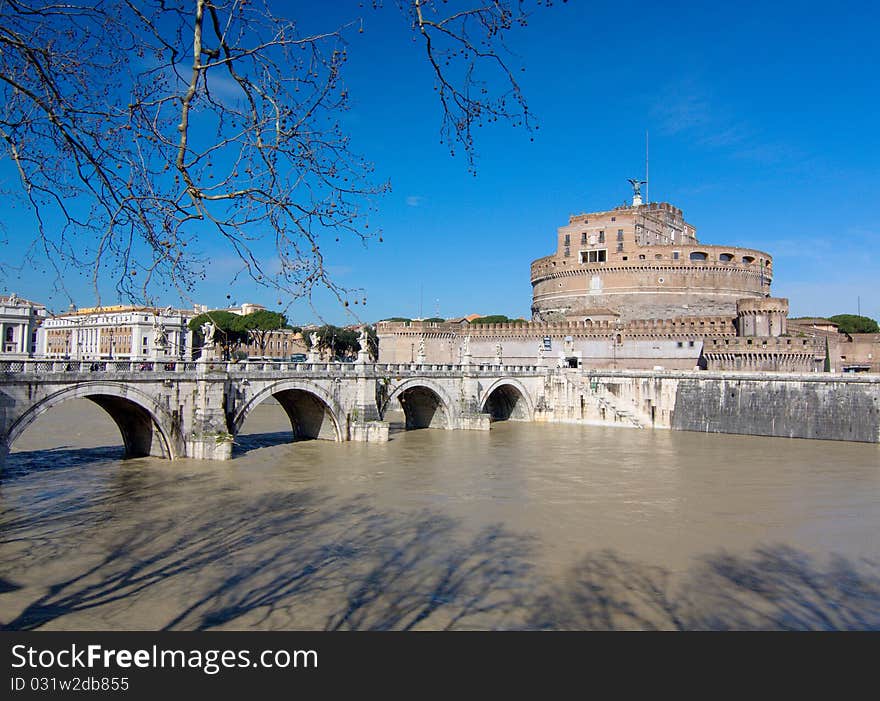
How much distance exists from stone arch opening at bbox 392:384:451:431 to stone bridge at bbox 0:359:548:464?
0.06m

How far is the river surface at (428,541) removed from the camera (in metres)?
12.3

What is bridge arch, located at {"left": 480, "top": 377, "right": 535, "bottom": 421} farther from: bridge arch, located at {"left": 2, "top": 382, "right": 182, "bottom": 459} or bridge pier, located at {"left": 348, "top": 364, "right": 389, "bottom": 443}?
bridge arch, located at {"left": 2, "top": 382, "right": 182, "bottom": 459}

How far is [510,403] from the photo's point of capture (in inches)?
1937

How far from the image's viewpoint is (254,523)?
716 inches

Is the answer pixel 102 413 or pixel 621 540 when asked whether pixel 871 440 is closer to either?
pixel 621 540

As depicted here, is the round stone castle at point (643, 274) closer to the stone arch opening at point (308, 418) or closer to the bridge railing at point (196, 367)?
the bridge railing at point (196, 367)

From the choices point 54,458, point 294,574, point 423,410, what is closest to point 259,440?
point 54,458

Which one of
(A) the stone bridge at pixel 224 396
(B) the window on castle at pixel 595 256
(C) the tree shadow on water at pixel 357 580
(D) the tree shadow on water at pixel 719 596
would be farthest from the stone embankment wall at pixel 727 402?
(D) the tree shadow on water at pixel 719 596

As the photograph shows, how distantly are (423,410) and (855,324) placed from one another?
42866 millimetres

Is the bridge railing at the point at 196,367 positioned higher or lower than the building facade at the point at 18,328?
lower

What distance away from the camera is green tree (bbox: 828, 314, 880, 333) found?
204 ft

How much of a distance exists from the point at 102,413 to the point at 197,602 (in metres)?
37.1

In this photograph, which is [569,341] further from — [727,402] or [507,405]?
[727,402]

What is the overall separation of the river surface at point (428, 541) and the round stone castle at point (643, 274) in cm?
3032
